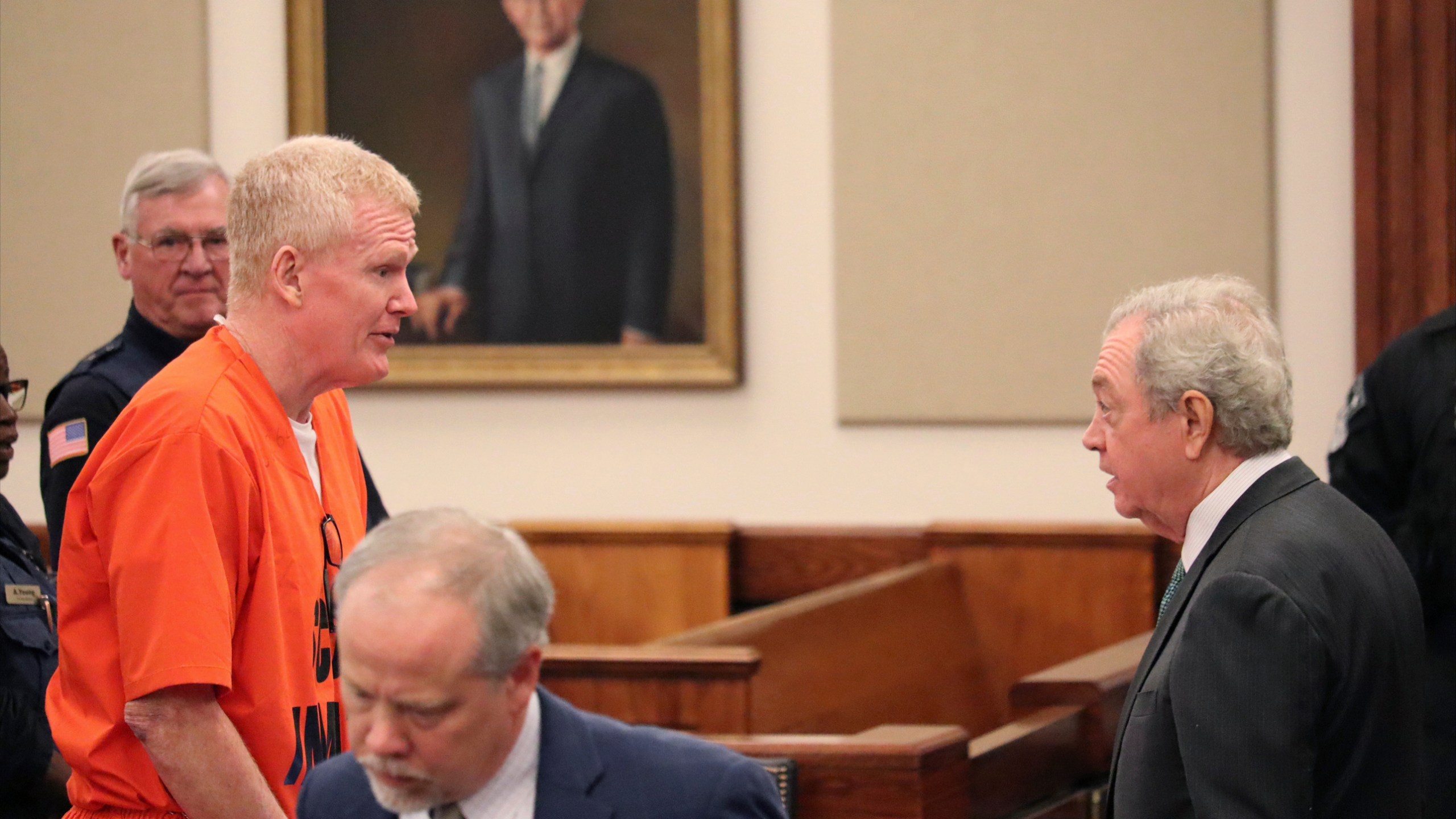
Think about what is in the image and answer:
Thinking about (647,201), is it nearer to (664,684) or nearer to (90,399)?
(664,684)

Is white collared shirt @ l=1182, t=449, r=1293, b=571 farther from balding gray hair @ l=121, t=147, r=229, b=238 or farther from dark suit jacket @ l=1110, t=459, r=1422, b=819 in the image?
balding gray hair @ l=121, t=147, r=229, b=238

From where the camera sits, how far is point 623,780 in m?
1.49

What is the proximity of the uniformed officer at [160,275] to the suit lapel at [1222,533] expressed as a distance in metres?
1.28

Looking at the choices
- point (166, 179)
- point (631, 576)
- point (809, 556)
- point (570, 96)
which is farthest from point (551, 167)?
point (166, 179)

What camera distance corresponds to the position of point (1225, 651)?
70.4 inches

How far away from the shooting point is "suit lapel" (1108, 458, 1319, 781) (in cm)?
192

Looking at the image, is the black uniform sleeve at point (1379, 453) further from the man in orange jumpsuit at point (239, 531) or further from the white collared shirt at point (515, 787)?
the white collared shirt at point (515, 787)

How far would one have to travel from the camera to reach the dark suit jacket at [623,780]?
1469 millimetres

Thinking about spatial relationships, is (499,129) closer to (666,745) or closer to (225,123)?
(225,123)

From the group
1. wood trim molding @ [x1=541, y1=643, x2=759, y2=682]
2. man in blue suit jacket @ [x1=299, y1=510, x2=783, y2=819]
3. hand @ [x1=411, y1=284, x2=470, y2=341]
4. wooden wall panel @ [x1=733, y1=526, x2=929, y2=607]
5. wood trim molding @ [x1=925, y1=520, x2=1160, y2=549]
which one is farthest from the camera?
hand @ [x1=411, y1=284, x2=470, y2=341]

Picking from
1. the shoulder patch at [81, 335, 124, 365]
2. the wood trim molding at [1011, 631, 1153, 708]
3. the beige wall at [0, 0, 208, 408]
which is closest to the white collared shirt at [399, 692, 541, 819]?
the shoulder patch at [81, 335, 124, 365]

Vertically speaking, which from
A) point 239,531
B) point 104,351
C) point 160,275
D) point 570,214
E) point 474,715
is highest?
point 570,214

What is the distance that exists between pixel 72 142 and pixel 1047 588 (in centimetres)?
388

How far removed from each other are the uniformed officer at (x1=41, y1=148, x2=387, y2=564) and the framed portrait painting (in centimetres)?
247
